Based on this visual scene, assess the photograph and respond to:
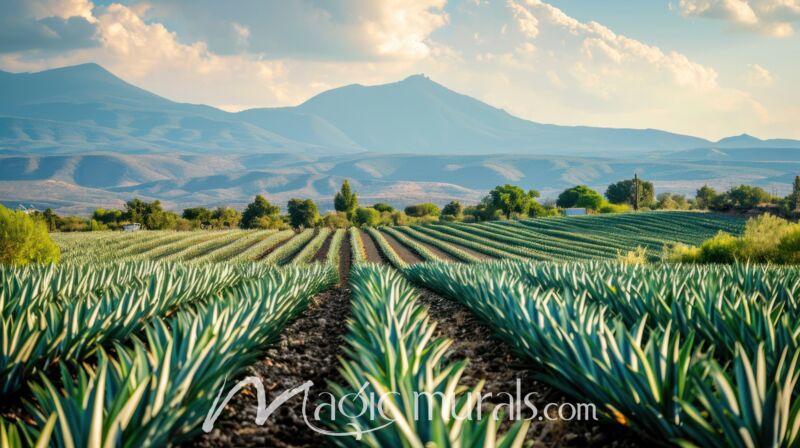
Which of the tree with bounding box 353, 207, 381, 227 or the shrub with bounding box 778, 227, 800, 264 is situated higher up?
the shrub with bounding box 778, 227, 800, 264

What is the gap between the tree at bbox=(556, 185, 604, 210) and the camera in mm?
114738

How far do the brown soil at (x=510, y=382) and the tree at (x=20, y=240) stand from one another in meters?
17.1

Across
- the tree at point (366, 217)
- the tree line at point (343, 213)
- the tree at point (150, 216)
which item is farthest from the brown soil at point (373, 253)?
the tree at point (366, 217)

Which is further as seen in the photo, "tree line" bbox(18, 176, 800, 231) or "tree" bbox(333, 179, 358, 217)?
"tree" bbox(333, 179, 358, 217)

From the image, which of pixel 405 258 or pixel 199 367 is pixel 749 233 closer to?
pixel 405 258

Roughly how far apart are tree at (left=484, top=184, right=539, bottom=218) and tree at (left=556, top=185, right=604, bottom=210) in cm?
1715

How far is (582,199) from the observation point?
117 metres

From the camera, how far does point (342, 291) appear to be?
1714cm

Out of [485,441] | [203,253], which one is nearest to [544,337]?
[485,441]

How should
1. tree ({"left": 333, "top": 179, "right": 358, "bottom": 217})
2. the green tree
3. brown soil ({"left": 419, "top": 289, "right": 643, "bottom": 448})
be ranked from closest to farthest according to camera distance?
brown soil ({"left": 419, "top": 289, "right": 643, "bottom": 448}) < the green tree < tree ({"left": 333, "top": 179, "right": 358, "bottom": 217})

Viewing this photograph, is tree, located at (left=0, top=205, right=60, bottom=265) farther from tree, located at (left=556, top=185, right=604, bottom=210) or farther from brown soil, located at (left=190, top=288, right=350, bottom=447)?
tree, located at (left=556, top=185, right=604, bottom=210)

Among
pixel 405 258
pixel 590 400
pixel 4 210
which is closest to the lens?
pixel 590 400

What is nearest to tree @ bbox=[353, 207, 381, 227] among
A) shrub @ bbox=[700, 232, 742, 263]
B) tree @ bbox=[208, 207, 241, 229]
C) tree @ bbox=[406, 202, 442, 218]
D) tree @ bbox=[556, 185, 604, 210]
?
tree @ bbox=[406, 202, 442, 218]

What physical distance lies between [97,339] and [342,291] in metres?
11.5
